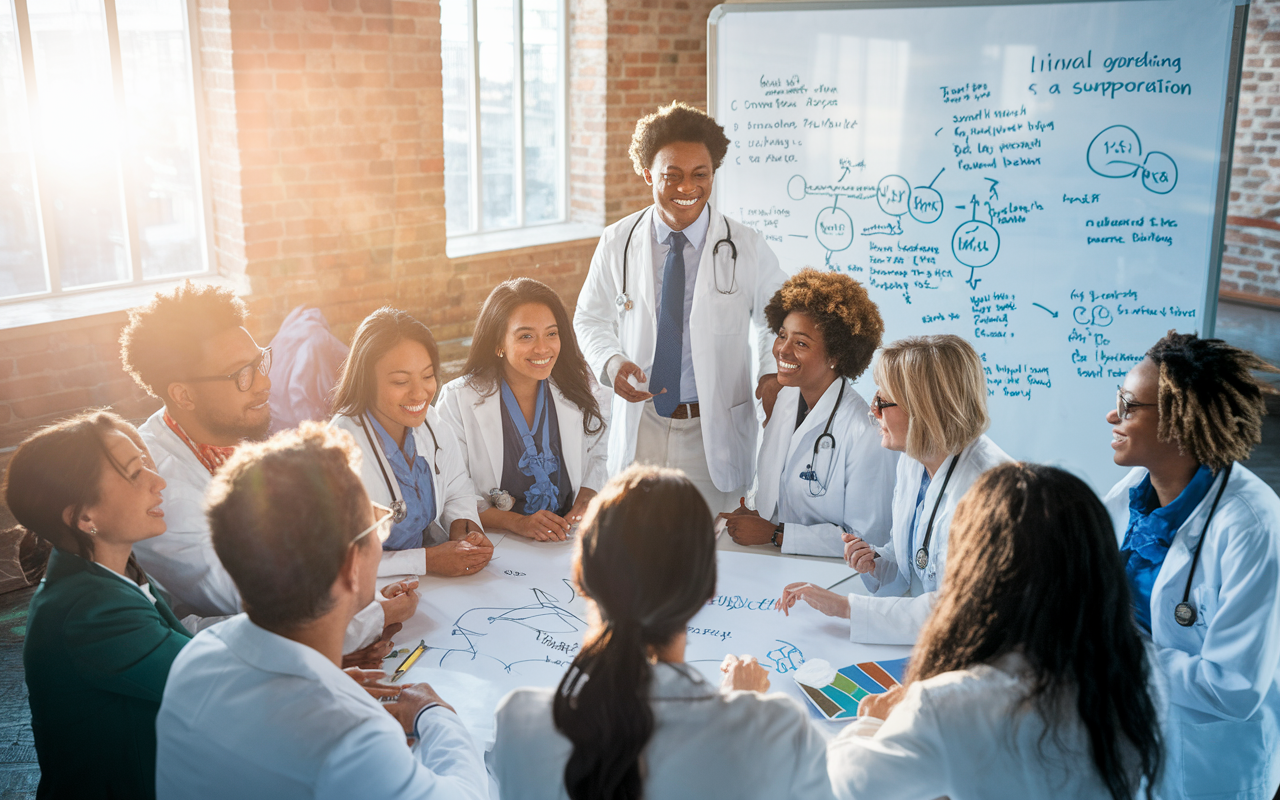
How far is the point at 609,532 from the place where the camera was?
1229mm

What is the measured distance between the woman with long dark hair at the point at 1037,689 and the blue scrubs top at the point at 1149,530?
0.67m

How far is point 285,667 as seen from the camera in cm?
134

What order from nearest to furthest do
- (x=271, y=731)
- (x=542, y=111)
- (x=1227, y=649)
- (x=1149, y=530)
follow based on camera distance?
1. (x=271, y=731)
2. (x=1227, y=649)
3. (x=1149, y=530)
4. (x=542, y=111)

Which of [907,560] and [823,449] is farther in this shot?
[823,449]

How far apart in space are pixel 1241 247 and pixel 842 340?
629 centimetres

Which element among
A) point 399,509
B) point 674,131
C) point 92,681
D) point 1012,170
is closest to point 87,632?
point 92,681

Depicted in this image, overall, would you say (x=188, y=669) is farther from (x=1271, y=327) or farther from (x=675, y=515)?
(x=1271, y=327)

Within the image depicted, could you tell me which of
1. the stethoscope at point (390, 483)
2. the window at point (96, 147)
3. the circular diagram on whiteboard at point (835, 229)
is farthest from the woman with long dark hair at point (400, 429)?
the window at point (96, 147)

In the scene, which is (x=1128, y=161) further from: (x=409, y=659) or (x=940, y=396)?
(x=409, y=659)

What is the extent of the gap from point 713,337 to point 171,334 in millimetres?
1674

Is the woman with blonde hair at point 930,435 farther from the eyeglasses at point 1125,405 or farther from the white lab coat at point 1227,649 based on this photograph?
the white lab coat at point 1227,649

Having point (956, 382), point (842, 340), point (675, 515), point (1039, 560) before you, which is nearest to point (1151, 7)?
point (842, 340)

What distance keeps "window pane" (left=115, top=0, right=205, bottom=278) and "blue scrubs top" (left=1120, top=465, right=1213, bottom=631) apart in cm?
421

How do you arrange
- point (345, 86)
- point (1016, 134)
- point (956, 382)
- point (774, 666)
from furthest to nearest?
point (345, 86) → point (1016, 134) → point (956, 382) → point (774, 666)
